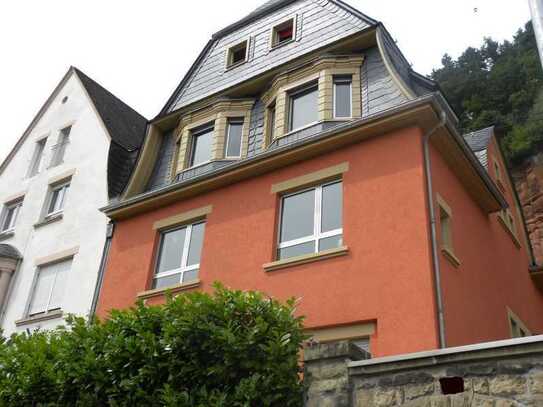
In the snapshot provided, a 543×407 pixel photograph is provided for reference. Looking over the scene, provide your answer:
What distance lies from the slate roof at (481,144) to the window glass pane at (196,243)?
24.0 feet

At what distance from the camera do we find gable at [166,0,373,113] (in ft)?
45.3

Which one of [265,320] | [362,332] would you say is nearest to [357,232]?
[362,332]

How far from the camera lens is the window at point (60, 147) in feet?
60.0

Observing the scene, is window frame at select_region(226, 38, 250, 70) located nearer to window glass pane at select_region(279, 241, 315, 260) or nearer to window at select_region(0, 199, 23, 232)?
window glass pane at select_region(279, 241, 315, 260)

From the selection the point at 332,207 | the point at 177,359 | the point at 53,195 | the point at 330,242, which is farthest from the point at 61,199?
the point at 177,359

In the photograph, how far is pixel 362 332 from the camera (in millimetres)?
9555

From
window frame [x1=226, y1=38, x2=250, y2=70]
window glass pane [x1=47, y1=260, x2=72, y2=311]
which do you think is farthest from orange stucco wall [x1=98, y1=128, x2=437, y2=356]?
window frame [x1=226, y1=38, x2=250, y2=70]

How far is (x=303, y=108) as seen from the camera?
1332 cm

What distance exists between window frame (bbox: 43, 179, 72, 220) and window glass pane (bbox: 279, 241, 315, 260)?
8246 mm

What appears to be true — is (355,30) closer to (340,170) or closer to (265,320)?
(340,170)

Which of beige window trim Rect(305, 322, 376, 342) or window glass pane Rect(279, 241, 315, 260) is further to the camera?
window glass pane Rect(279, 241, 315, 260)

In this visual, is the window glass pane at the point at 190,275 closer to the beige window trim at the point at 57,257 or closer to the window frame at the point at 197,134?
the window frame at the point at 197,134

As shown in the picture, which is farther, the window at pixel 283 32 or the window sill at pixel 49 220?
the window sill at pixel 49 220

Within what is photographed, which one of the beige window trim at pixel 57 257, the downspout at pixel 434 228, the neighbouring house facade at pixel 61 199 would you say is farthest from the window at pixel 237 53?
the downspout at pixel 434 228
